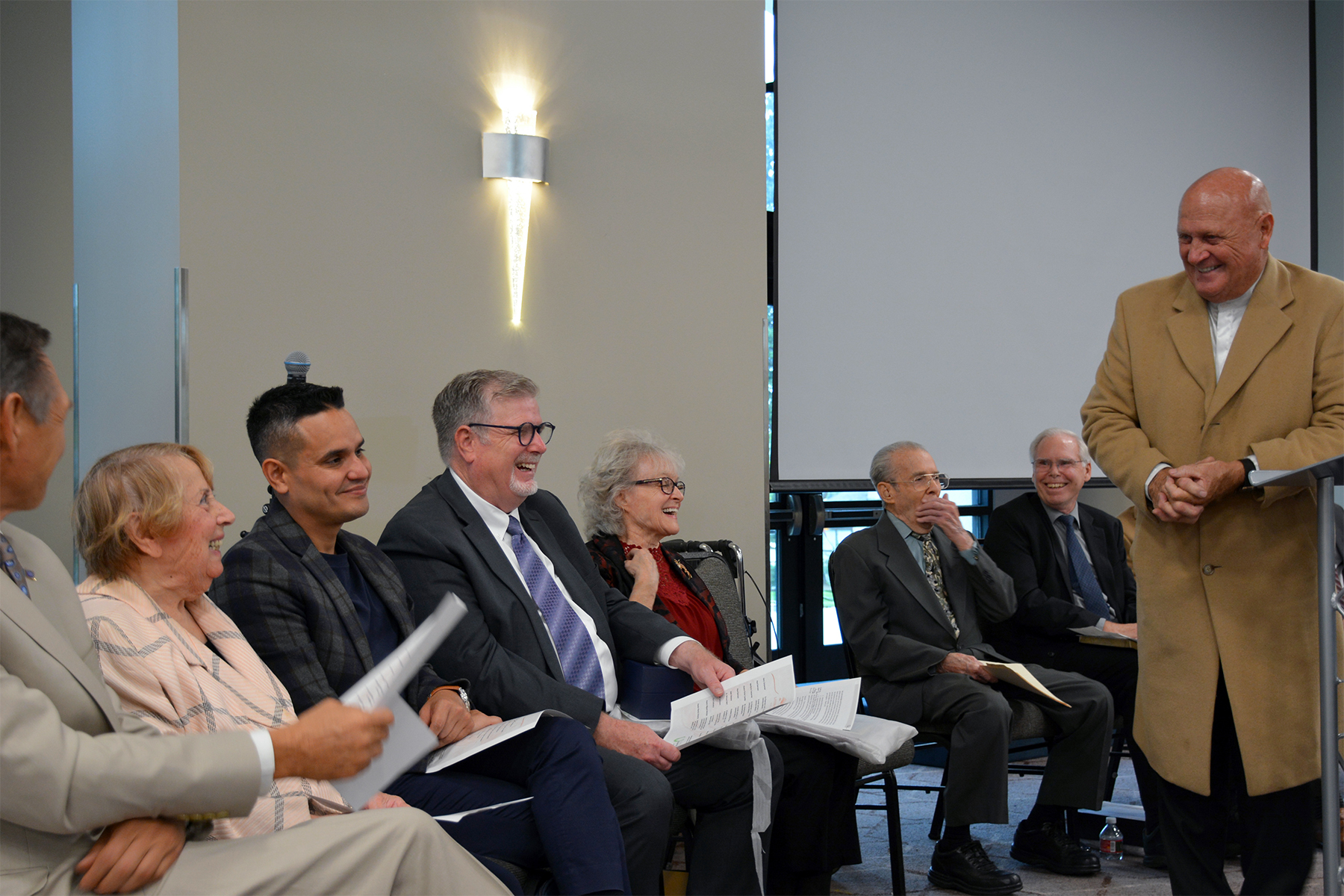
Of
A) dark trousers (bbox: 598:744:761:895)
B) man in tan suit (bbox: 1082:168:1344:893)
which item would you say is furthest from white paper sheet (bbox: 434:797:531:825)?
man in tan suit (bbox: 1082:168:1344:893)

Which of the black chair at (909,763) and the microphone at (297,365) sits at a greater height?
the microphone at (297,365)

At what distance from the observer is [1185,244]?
205 cm

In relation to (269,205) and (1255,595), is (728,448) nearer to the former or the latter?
(269,205)

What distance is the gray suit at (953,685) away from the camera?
2.95 m

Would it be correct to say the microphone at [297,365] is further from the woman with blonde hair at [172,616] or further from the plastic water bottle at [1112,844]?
the plastic water bottle at [1112,844]

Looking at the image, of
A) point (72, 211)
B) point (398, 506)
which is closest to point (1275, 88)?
point (398, 506)

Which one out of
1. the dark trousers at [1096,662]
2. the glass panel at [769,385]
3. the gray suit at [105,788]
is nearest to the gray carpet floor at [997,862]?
the dark trousers at [1096,662]

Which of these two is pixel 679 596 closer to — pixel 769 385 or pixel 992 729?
pixel 992 729

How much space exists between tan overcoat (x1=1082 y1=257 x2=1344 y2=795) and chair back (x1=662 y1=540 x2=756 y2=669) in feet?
4.02

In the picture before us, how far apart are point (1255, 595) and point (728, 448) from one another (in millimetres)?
2136

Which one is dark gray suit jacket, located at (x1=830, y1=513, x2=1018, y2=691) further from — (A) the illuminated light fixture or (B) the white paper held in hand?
(B) the white paper held in hand

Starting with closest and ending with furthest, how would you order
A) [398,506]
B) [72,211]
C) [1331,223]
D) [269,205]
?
[269,205], [398,506], [72,211], [1331,223]

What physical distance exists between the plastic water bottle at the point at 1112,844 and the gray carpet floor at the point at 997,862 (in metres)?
0.03

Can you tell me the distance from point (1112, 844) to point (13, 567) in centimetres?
318
